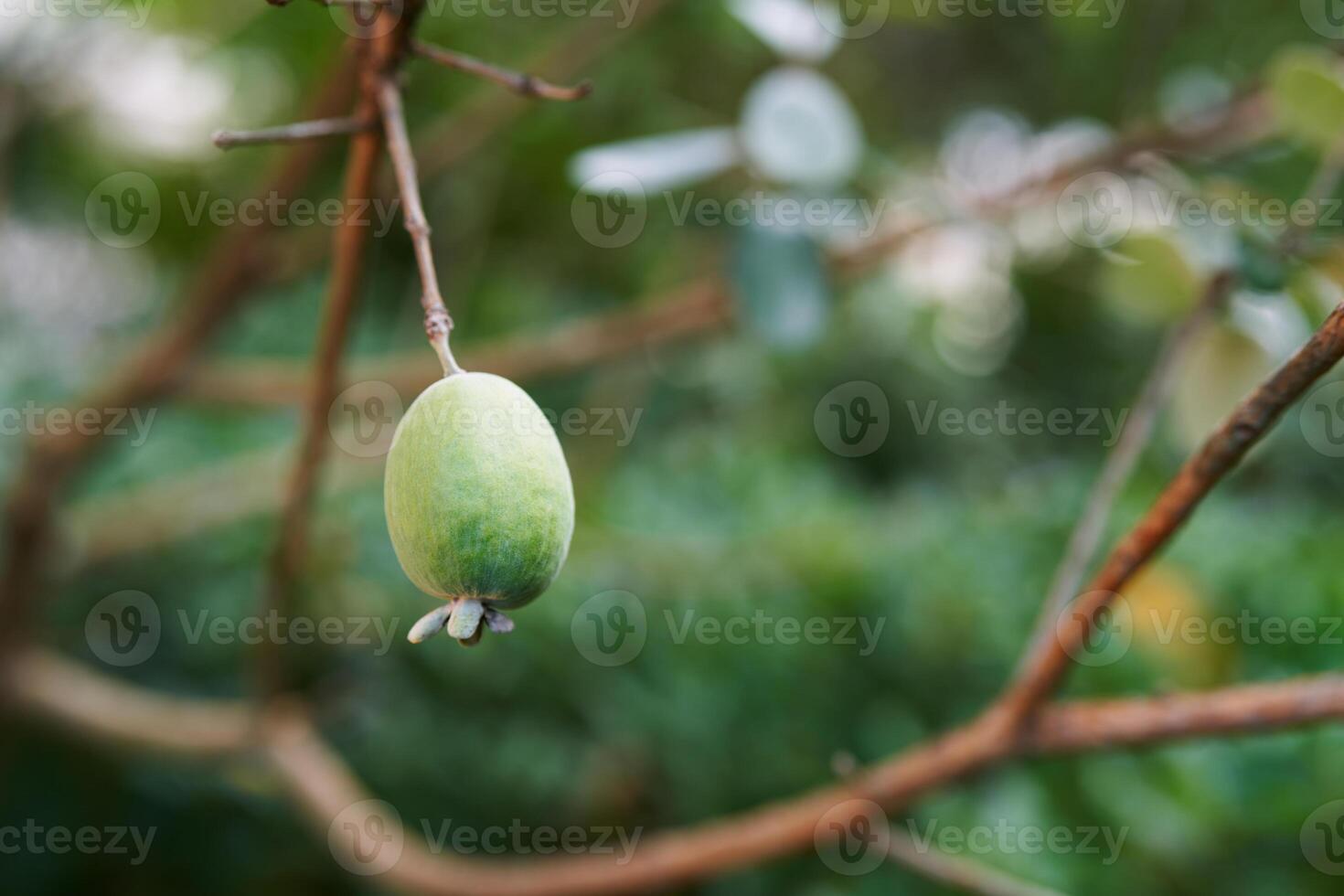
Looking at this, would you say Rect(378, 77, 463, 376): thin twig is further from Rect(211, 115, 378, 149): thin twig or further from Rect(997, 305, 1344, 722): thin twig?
Rect(997, 305, 1344, 722): thin twig

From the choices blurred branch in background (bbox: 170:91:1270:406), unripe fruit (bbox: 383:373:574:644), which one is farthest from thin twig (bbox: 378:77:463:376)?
blurred branch in background (bbox: 170:91:1270:406)

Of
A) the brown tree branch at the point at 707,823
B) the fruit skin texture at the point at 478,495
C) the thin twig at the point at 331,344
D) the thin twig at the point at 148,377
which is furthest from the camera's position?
the thin twig at the point at 148,377

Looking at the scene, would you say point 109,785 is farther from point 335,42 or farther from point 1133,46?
point 1133,46

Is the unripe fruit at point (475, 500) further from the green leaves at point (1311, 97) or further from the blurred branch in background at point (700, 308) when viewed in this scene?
the blurred branch in background at point (700, 308)

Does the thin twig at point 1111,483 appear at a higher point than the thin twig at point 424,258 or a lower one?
lower

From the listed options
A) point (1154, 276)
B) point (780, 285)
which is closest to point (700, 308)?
point (780, 285)

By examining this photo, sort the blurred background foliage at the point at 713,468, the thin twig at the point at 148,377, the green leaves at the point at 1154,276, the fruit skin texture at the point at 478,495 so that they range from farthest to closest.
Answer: the blurred background foliage at the point at 713,468 < the thin twig at the point at 148,377 < the green leaves at the point at 1154,276 < the fruit skin texture at the point at 478,495

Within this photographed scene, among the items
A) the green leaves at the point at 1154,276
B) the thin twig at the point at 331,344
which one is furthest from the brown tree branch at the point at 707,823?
the green leaves at the point at 1154,276
